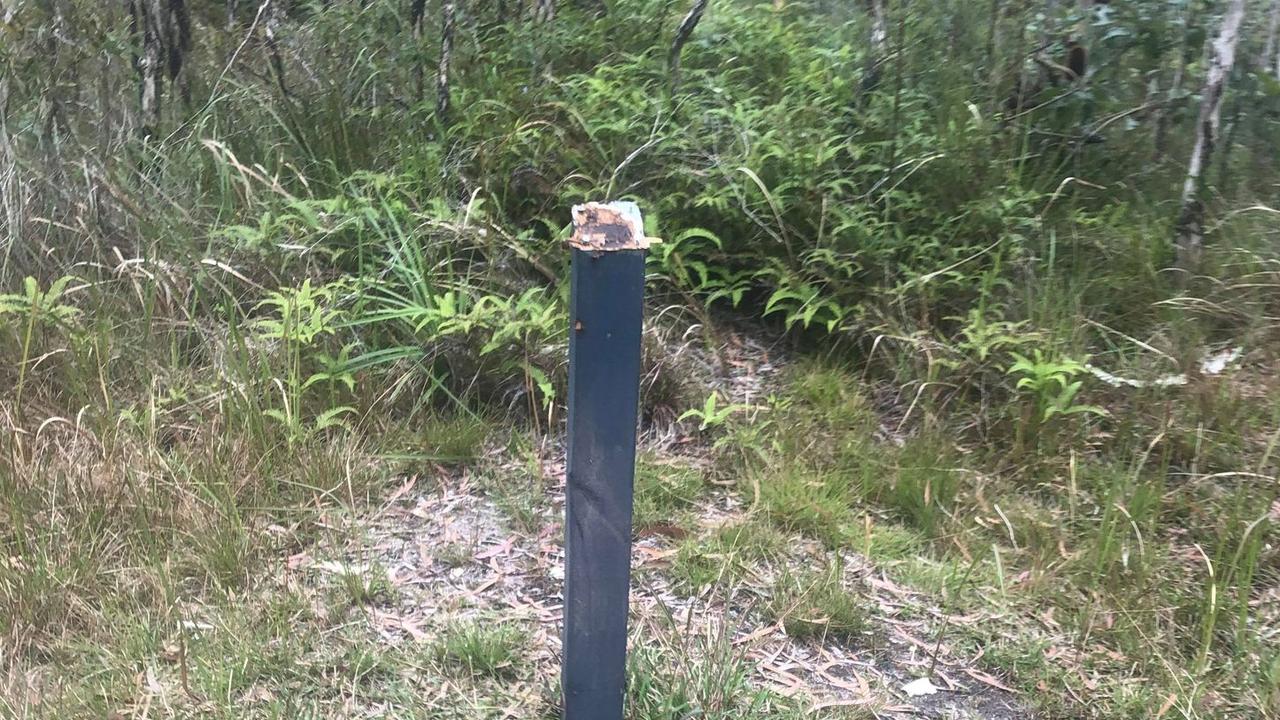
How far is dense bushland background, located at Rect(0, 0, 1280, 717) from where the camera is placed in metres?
2.70

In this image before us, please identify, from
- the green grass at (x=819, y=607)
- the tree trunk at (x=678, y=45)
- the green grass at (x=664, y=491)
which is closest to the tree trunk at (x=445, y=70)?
the tree trunk at (x=678, y=45)

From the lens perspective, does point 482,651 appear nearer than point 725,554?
Yes

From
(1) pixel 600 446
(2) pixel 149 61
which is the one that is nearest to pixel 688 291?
(1) pixel 600 446

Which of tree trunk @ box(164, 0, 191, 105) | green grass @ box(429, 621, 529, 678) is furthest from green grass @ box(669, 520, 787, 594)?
tree trunk @ box(164, 0, 191, 105)

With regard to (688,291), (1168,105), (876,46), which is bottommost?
(688,291)

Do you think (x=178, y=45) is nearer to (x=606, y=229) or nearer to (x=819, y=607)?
(x=606, y=229)

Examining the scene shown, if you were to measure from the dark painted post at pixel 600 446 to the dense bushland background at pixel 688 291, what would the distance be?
0.99 meters

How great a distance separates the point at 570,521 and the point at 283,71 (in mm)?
3706

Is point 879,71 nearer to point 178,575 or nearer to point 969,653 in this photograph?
point 969,653

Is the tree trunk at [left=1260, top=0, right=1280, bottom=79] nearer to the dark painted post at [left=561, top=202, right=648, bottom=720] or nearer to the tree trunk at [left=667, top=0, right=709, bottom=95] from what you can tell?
the tree trunk at [left=667, top=0, right=709, bottom=95]

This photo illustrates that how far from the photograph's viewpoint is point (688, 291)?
4.03m

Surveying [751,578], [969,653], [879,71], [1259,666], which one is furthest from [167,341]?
[1259,666]

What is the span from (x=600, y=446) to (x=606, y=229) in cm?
41

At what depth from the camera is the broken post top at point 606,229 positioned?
63.0 inches
